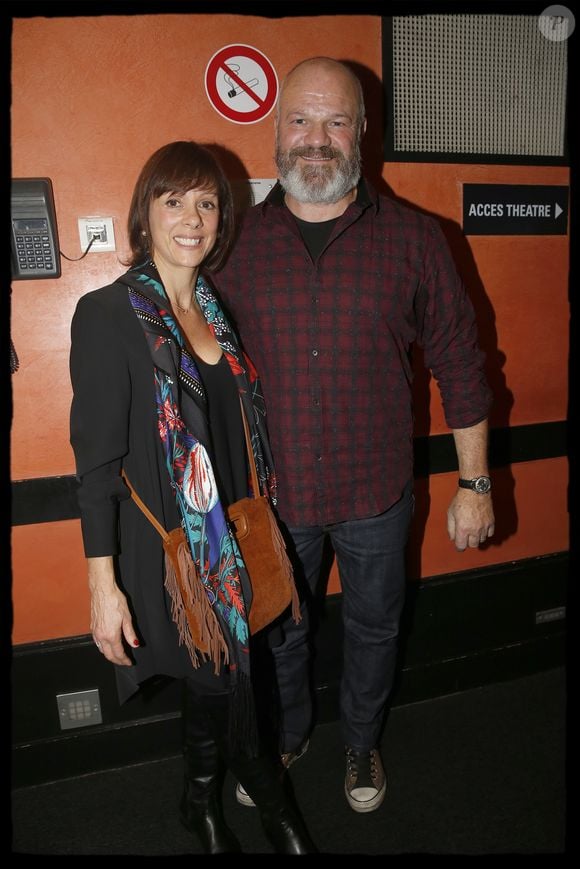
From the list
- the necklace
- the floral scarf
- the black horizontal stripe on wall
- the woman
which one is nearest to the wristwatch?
the black horizontal stripe on wall

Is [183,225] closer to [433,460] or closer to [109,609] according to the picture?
[109,609]

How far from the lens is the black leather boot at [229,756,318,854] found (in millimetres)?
1499

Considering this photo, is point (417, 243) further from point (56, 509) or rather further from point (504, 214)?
point (56, 509)

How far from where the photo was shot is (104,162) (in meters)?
1.73

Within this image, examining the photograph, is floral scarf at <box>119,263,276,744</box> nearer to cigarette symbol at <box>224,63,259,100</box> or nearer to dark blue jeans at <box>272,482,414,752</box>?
dark blue jeans at <box>272,482,414,752</box>

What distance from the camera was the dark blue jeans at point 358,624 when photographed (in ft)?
5.69

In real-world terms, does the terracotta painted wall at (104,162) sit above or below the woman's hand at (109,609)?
above

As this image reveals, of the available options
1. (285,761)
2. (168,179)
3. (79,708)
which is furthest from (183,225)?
(285,761)

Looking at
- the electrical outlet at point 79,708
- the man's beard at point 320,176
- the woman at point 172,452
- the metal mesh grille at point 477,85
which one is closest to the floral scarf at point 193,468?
the woman at point 172,452

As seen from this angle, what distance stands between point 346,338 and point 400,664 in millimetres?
1404

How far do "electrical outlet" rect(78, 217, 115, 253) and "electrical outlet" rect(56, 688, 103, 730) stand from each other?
1.48 m

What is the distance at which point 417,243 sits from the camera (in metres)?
1.63

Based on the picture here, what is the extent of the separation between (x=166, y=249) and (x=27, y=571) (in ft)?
3.86

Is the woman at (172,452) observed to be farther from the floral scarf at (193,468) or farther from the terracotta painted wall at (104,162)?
the terracotta painted wall at (104,162)
